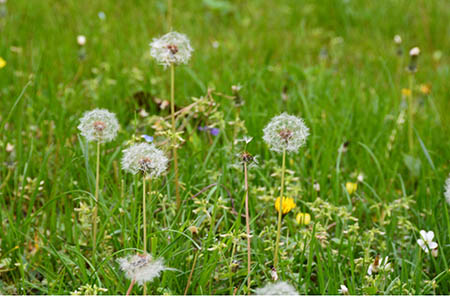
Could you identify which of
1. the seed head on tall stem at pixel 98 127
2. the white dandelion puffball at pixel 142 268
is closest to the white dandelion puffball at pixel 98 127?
the seed head on tall stem at pixel 98 127

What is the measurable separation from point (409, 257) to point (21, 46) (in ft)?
8.90

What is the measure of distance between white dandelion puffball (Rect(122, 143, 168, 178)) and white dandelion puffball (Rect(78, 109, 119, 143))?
13 cm

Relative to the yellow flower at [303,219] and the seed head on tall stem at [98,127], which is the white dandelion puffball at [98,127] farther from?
the yellow flower at [303,219]

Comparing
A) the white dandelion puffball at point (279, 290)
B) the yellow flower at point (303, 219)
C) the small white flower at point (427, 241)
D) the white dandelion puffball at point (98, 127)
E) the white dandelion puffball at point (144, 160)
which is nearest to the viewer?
the white dandelion puffball at point (279, 290)

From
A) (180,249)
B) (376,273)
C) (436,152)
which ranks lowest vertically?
(376,273)

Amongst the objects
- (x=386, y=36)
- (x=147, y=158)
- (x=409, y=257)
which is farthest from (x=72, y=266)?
(x=386, y=36)

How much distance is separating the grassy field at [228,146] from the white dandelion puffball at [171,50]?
295mm

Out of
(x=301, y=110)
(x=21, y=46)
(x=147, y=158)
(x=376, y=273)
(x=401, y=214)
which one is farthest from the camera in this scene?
(x=21, y=46)

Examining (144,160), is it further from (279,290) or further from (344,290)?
(344,290)

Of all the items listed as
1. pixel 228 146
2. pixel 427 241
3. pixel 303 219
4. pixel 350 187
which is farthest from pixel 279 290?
pixel 228 146

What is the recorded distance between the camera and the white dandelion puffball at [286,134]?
1.47 m

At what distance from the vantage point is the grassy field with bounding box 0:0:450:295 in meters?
1.73

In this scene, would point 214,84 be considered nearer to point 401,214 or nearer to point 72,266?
point 401,214

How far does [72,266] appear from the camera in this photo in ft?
5.74
